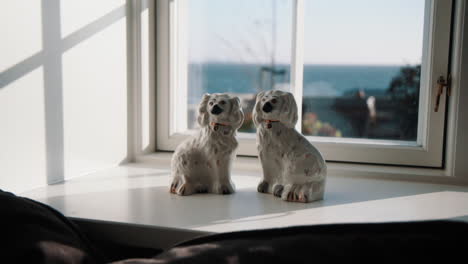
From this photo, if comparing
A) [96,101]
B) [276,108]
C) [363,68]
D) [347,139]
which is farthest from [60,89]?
[363,68]

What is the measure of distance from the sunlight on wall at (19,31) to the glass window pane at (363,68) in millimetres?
798

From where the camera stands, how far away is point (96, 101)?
1.40 m

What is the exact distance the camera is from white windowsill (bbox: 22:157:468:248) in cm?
97

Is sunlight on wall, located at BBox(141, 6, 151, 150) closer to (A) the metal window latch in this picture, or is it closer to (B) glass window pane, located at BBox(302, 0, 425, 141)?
(B) glass window pane, located at BBox(302, 0, 425, 141)

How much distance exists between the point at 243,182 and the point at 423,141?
561 millimetres

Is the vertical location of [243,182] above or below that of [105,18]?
below

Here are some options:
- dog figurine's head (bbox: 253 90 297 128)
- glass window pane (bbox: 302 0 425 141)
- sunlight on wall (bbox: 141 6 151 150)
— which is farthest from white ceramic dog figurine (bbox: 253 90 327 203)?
sunlight on wall (bbox: 141 6 151 150)

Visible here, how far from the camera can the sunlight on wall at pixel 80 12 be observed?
4.12 feet

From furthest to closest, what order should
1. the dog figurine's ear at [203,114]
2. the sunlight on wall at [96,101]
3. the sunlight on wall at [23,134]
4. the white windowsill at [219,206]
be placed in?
the sunlight on wall at [96,101] < the dog figurine's ear at [203,114] < the sunlight on wall at [23,134] < the white windowsill at [219,206]

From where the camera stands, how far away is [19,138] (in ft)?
3.68

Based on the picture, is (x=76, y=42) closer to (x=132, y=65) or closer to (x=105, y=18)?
(x=105, y=18)

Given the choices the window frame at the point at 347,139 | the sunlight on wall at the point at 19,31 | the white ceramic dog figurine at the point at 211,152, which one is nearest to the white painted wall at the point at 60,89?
the sunlight on wall at the point at 19,31

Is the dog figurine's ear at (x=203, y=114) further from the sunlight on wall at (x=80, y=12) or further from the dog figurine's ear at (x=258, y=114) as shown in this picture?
the sunlight on wall at (x=80, y=12)

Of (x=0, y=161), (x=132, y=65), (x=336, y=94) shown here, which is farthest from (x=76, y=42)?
(x=336, y=94)
